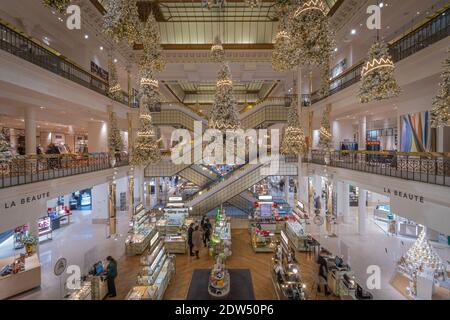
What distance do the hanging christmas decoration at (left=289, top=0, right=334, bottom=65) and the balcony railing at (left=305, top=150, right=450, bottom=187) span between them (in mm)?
4416

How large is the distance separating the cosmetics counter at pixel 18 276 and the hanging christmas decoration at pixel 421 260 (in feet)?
35.5

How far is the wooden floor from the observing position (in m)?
7.29

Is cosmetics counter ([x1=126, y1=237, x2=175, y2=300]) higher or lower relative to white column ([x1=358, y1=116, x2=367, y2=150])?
lower

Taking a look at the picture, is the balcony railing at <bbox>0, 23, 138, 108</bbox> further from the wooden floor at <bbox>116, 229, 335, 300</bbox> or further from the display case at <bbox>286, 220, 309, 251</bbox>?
the display case at <bbox>286, 220, 309, 251</bbox>

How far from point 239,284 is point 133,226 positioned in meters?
5.65

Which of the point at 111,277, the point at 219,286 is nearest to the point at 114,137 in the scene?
the point at 111,277

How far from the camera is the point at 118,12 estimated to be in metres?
3.39

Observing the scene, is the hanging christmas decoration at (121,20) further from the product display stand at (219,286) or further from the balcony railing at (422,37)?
the balcony railing at (422,37)

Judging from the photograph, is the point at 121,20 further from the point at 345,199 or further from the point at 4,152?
the point at 345,199

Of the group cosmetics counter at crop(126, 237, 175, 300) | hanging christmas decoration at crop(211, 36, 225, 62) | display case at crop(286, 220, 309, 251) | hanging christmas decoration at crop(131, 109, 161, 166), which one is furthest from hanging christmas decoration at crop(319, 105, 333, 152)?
cosmetics counter at crop(126, 237, 175, 300)

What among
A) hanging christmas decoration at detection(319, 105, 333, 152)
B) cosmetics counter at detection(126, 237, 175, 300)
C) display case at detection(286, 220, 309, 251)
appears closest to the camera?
cosmetics counter at detection(126, 237, 175, 300)

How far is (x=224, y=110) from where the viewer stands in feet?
22.7

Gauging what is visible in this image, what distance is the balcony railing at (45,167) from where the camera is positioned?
655 centimetres

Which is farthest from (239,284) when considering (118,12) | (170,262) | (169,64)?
(169,64)
